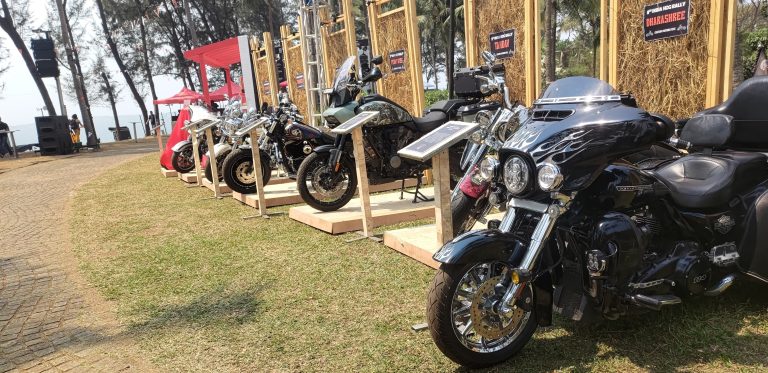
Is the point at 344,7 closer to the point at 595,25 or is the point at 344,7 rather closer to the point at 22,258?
the point at 22,258

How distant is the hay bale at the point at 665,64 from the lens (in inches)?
173

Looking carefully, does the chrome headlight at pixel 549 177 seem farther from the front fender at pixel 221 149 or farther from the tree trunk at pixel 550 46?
the tree trunk at pixel 550 46

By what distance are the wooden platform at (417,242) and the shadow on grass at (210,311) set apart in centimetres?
124

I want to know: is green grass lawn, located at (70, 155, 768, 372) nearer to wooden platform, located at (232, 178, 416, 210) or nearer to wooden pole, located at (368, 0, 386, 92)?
wooden platform, located at (232, 178, 416, 210)

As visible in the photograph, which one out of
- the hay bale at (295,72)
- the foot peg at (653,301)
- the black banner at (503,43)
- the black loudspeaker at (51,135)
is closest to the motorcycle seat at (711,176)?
the foot peg at (653,301)

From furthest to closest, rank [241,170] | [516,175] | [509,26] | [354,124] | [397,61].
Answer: [397,61] < [241,170] < [509,26] < [354,124] < [516,175]

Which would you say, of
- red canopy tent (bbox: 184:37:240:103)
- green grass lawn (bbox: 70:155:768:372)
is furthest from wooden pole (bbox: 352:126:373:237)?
red canopy tent (bbox: 184:37:240:103)

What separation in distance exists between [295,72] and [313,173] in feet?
24.8

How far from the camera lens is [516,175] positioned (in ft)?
8.38

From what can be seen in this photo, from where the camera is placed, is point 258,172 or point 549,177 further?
point 258,172

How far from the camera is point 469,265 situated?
2.47 meters

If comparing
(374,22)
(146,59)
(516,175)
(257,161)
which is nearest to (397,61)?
(374,22)

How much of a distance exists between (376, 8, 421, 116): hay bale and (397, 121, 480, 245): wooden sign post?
159 inches

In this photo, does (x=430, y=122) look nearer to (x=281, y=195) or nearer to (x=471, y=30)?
(x=471, y=30)
